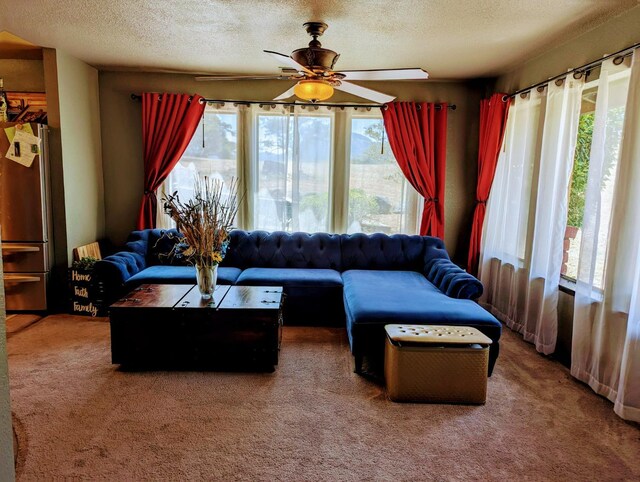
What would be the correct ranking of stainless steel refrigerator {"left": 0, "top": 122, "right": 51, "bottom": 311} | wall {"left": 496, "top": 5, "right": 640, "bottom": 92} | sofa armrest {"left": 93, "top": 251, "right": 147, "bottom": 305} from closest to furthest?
wall {"left": 496, "top": 5, "right": 640, "bottom": 92} → sofa armrest {"left": 93, "top": 251, "right": 147, "bottom": 305} → stainless steel refrigerator {"left": 0, "top": 122, "right": 51, "bottom": 311}

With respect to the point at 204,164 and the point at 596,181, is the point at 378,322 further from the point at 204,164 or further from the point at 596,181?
the point at 204,164

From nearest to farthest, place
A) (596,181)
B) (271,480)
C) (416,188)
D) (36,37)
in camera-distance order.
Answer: (271,480)
(596,181)
(36,37)
(416,188)

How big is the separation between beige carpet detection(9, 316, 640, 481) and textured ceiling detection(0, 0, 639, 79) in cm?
253

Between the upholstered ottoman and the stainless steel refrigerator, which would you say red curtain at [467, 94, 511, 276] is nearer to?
the upholstered ottoman

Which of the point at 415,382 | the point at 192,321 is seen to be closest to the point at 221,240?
the point at 192,321

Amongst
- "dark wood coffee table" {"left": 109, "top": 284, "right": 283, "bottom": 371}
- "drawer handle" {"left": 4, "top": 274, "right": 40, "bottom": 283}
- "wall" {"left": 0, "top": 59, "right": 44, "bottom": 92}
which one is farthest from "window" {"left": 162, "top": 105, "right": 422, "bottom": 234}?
"dark wood coffee table" {"left": 109, "top": 284, "right": 283, "bottom": 371}

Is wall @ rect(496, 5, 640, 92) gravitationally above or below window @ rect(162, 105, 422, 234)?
above

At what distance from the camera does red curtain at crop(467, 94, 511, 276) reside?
4094mm

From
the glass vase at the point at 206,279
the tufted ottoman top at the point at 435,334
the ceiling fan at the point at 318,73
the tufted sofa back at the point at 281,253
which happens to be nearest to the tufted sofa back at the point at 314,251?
the tufted sofa back at the point at 281,253

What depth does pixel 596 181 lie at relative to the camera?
279cm

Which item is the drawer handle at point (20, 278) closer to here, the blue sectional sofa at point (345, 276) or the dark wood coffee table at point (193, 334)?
the blue sectional sofa at point (345, 276)

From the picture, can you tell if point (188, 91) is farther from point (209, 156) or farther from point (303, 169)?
point (303, 169)

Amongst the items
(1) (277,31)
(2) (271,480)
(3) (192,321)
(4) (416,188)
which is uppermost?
(1) (277,31)

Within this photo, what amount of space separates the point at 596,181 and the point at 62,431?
11.8 feet
